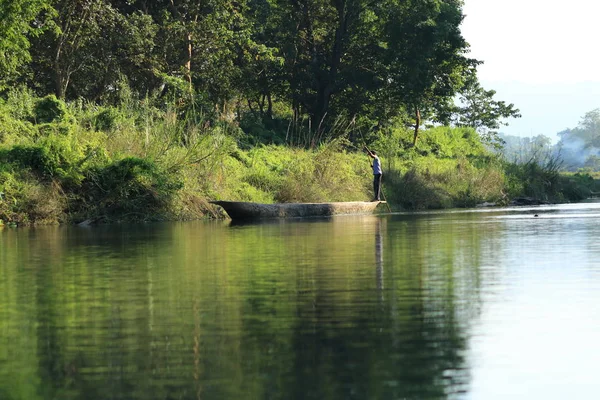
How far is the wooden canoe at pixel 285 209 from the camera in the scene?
95.3 feet

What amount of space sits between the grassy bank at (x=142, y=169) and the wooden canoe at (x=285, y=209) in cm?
177

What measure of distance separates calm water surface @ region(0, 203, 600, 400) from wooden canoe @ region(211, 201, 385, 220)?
1440cm

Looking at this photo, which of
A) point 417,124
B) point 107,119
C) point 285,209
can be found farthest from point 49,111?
point 417,124

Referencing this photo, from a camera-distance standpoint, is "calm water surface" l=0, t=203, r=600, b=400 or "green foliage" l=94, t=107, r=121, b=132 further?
"green foliage" l=94, t=107, r=121, b=132

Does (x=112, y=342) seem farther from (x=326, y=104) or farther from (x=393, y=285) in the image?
(x=326, y=104)

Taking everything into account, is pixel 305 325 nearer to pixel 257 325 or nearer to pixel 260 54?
pixel 257 325

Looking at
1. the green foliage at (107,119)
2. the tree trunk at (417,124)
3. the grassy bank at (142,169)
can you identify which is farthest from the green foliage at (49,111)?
the tree trunk at (417,124)

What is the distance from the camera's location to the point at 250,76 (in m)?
47.0

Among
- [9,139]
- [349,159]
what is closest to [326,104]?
[349,159]

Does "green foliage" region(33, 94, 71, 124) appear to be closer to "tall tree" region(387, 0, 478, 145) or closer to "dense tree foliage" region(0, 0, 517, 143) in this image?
"dense tree foliage" region(0, 0, 517, 143)

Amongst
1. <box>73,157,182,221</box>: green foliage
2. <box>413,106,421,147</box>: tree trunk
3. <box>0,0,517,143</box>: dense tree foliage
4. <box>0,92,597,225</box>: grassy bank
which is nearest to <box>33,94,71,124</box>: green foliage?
<box>0,92,597,225</box>: grassy bank

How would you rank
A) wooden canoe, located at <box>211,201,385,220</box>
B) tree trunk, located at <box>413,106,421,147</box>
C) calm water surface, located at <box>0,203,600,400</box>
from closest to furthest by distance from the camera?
calm water surface, located at <box>0,203,600,400</box>, wooden canoe, located at <box>211,201,385,220</box>, tree trunk, located at <box>413,106,421,147</box>

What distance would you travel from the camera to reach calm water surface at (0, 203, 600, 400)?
17.7 feet

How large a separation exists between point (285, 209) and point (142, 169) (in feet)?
14.8
